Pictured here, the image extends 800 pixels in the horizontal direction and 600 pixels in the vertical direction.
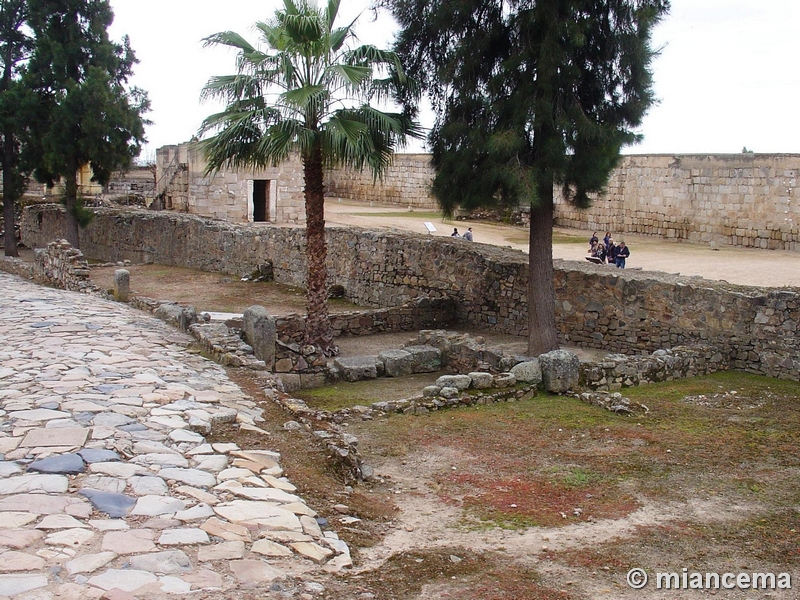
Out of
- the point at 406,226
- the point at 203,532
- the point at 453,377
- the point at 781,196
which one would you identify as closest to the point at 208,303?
the point at 453,377

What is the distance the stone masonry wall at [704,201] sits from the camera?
26922mm

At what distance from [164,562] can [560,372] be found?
25.2 feet

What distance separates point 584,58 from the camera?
46.8 feet

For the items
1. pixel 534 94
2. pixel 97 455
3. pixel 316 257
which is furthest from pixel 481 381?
pixel 97 455

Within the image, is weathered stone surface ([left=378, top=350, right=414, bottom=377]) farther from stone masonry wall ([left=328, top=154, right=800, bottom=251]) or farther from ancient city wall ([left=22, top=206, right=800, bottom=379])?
stone masonry wall ([left=328, top=154, right=800, bottom=251])

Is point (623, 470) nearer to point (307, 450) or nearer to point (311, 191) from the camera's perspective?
point (307, 450)

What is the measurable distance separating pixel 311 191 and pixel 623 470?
796cm

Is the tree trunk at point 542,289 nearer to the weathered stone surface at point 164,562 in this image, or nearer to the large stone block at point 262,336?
the large stone block at point 262,336

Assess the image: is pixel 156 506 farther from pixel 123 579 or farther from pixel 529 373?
pixel 529 373

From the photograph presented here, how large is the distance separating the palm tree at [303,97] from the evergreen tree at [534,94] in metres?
1.09

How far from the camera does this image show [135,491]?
5.91 metres

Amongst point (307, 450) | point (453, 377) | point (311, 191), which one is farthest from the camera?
point (311, 191)

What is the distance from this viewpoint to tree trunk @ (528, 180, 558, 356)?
14.6 metres

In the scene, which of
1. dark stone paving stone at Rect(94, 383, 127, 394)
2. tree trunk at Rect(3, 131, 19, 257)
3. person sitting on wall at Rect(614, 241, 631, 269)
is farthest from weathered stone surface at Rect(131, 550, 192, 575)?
tree trunk at Rect(3, 131, 19, 257)
